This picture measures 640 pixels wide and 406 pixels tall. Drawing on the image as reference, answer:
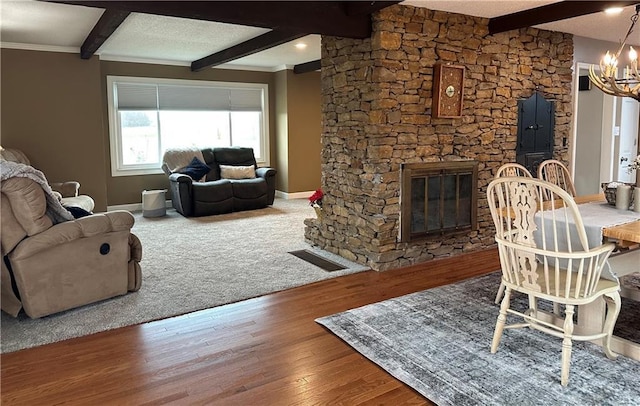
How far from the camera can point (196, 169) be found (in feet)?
23.5

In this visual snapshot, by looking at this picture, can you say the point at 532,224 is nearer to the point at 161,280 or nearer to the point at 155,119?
the point at 161,280

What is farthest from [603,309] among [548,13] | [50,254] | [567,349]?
[50,254]

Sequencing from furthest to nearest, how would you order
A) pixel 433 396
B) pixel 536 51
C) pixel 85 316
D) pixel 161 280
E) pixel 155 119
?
pixel 155 119, pixel 536 51, pixel 161 280, pixel 85 316, pixel 433 396

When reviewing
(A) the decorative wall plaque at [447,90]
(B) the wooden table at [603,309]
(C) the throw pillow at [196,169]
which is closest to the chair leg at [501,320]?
(B) the wooden table at [603,309]

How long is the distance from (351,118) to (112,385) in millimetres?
2951

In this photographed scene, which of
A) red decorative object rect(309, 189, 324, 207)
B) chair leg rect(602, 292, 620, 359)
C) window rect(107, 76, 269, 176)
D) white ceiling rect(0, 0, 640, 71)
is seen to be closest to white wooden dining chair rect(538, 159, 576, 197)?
white ceiling rect(0, 0, 640, 71)

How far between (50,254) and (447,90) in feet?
11.3

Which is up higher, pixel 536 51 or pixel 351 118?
pixel 536 51

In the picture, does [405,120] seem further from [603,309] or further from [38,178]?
[38,178]

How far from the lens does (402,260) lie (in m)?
4.40

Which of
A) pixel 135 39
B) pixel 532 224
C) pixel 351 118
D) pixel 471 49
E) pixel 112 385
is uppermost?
pixel 135 39

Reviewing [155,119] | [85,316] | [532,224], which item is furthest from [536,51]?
[155,119]

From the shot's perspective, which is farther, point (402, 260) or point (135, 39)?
point (135, 39)

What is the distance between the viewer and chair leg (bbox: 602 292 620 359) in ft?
7.94
